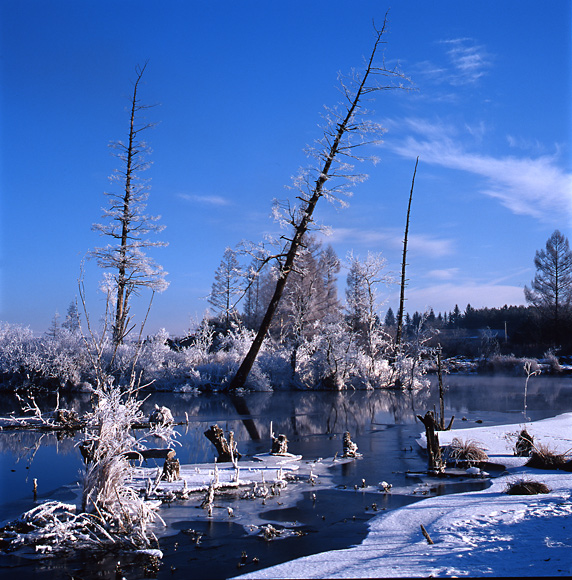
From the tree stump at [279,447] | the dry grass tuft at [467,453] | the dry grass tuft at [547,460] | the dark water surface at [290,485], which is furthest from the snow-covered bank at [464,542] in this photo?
the tree stump at [279,447]

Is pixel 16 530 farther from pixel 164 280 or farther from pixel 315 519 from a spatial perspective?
pixel 164 280

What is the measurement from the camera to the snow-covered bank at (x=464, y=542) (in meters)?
3.88

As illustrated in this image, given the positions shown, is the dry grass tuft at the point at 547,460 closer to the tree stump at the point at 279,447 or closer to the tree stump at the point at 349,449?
the tree stump at the point at 349,449

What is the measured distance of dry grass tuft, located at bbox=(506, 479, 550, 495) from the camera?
6148 millimetres

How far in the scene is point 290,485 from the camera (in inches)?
289

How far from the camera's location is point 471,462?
848 cm

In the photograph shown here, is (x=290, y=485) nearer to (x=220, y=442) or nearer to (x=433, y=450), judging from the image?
(x=220, y=442)

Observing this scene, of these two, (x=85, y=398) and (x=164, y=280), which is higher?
(x=164, y=280)

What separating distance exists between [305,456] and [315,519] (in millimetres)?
3705

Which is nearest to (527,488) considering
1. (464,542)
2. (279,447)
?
(464,542)

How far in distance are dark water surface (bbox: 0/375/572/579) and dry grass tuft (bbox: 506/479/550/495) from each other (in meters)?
0.90

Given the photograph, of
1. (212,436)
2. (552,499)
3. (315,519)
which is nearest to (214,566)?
(315,519)

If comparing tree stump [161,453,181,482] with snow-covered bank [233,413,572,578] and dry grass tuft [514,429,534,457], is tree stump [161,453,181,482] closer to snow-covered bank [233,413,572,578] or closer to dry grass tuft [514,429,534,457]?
snow-covered bank [233,413,572,578]

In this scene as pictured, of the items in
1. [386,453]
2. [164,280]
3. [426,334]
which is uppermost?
[164,280]
